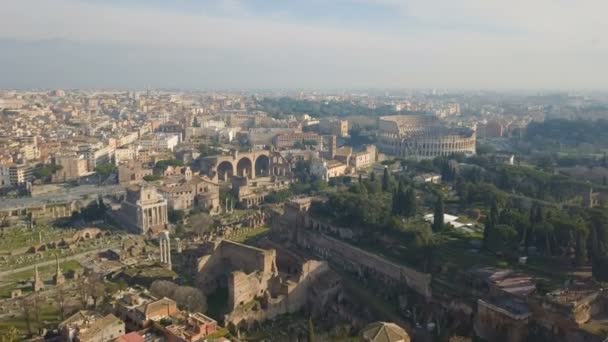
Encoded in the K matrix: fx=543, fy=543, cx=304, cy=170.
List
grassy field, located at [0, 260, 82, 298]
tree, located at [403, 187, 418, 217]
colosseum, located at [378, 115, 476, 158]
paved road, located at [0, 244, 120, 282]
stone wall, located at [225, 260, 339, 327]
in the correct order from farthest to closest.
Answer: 1. colosseum, located at [378, 115, 476, 158]
2. tree, located at [403, 187, 418, 217]
3. paved road, located at [0, 244, 120, 282]
4. grassy field, located at [0, 260, 82, 298]
5. stone wall, located at [225, 260, 339, 327]

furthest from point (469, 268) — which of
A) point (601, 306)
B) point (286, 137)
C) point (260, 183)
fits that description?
point (286, 137)

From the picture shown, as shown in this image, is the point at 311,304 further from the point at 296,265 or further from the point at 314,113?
the point at 314,113

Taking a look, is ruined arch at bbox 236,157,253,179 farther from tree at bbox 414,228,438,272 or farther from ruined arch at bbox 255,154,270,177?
tree at bbox 414,228,438,272

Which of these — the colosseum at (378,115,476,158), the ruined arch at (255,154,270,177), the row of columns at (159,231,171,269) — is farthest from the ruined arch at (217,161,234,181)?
the colosseum at (378,115,476,158)

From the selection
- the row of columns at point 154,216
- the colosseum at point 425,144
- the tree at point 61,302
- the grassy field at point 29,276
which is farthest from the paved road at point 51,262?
the colosseum at point 425,144

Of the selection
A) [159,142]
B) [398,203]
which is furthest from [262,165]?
[398,203]

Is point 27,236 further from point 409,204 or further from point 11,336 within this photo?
point 409,204

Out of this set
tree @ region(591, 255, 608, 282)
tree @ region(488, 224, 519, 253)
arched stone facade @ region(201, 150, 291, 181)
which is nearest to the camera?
tree @ region(591, 255, 608, 282)
